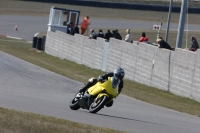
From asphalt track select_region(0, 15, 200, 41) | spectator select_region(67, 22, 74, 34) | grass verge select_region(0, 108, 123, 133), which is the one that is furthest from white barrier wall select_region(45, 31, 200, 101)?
asphalt track select_region(0, 15, 200, 41)

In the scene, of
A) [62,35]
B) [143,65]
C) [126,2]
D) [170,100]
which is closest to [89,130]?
[170,100]

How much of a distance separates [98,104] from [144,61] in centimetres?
1079

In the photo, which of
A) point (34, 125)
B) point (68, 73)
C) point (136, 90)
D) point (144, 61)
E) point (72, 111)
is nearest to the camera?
point (34, 125)

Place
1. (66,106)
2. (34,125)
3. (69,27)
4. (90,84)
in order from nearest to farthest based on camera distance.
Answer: (34,125), (90,84), (66,106), (69,27)

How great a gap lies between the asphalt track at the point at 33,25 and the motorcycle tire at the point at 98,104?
33664 millimetres

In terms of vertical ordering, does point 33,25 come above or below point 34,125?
above

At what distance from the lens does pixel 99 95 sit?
42.0ft

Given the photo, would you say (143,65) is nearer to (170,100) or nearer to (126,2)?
(170,100)

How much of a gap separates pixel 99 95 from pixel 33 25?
4183 centimetres

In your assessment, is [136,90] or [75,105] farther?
[136,90]

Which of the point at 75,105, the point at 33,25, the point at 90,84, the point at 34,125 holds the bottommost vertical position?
the point at 75,105

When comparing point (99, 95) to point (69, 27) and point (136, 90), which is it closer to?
point (136, 90)

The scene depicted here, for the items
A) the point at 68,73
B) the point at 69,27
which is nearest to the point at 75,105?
the point at 68,73

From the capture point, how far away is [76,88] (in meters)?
19.8
